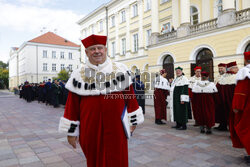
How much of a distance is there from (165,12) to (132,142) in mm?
18885

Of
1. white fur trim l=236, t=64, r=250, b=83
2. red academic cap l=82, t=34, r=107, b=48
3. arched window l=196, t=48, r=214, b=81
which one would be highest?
arched window l=196, t=48, r=214, b=81

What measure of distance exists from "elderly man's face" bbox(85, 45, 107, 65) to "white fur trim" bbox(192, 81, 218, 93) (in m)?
3.99

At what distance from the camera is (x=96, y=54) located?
7.18 ft

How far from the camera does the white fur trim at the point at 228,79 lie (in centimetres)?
528

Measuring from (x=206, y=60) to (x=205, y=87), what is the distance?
11088 mm

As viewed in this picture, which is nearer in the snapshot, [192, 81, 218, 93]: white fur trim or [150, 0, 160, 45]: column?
[192, 81, 218, 93]: white fur trim

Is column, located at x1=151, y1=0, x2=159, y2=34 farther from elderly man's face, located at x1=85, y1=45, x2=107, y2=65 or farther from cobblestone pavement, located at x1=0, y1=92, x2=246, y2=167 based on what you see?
elderly man's face, located at x1=85, y1=45, x2=107, y2=65

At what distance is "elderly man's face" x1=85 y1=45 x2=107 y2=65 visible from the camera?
2.19 metres

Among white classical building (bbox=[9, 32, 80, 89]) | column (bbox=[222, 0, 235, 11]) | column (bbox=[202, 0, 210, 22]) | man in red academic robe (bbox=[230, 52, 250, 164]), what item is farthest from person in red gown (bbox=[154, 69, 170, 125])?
white classical building (bbox=[9, 32, 80, 89])

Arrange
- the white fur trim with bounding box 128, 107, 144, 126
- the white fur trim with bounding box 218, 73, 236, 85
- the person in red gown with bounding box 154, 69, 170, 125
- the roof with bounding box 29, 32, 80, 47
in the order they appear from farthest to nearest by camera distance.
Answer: the roof with bounding box 29, 32, 80, 47, the person in red gown with bounding box 154, 69, 170, 125, the white fur trim with bounding box 218, 73, 236, 85, the white fur trim with bounding box 128, 107, 144, 126

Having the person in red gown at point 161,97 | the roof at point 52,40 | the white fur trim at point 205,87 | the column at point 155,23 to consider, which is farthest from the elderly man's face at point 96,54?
the roof at point 52,40

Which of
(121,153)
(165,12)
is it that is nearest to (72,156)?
(121,153)

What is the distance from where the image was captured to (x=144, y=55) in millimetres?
23891

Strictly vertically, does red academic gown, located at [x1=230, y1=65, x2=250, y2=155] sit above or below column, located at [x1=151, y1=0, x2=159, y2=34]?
below
